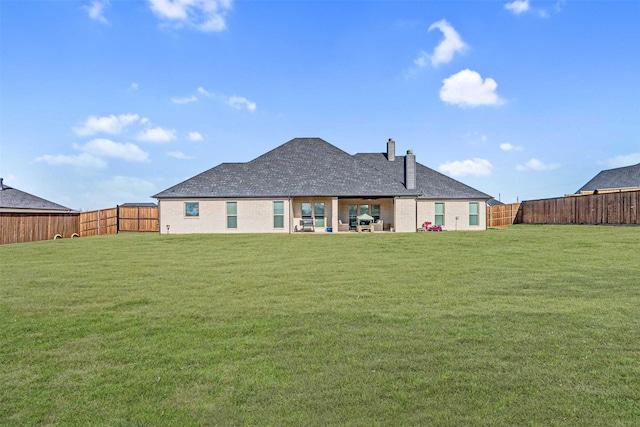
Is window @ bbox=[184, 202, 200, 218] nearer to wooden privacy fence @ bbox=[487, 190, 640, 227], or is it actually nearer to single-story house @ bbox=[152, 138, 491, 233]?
single-story house @ bbox=[152, 138, 491, 233]

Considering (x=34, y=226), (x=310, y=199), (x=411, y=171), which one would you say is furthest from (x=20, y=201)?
(x=411, y=171)

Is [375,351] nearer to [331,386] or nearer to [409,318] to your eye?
[331,386]

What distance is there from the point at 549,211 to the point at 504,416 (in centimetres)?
3267

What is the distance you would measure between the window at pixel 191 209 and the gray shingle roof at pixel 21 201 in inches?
→ 728

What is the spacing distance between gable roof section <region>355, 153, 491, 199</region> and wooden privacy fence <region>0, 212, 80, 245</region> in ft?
75.5

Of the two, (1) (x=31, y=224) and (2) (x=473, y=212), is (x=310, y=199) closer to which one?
(2) (x=473, y=212)

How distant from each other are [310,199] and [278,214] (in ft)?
8.14

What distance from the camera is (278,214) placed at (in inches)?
1007

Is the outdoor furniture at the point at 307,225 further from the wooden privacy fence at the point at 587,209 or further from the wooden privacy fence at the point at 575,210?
the wooden privacy fence at the point at 587,209

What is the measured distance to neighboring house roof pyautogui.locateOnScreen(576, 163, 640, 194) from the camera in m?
39.8

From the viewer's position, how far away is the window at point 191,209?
25.7 meters

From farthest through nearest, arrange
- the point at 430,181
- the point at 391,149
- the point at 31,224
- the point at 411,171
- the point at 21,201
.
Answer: the point at 21,201, the point at 391,149, the point at 430,181, the point at 411,171, the point at 31,224

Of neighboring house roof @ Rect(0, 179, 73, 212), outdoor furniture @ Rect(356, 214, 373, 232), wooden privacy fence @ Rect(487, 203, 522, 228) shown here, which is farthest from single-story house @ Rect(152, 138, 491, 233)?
neighboring house roof @ Rect(0, 179, 73, 212)

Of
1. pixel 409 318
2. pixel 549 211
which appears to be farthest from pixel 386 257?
pixel 549 211
